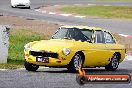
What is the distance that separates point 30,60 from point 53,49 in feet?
2.33

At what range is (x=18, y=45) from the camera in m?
24.2

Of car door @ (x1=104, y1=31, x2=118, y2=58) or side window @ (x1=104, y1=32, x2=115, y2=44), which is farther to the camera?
side window @ (x1=104, y1=32, x2=115, y2=44)

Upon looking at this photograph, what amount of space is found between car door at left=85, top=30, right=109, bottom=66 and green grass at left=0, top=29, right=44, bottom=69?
2.19 m

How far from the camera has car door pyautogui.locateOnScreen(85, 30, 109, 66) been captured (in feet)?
53.5

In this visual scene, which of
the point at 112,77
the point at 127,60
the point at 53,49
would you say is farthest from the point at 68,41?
the point at 112,77

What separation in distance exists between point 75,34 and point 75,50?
4.24 ft

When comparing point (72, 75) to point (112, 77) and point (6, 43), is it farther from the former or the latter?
point (112, 77)

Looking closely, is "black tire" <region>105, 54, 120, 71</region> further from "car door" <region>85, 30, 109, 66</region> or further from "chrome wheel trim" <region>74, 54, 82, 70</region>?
"chrome wheel trim" <region>74, 54, 82, 70</region>

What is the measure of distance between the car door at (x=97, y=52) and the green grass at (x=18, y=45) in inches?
86.2

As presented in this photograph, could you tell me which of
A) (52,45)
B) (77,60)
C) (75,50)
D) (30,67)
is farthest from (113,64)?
(30,67)


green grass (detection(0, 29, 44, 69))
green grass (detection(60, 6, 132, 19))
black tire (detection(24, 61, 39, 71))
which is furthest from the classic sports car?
green grass (detection(60, 6, 132, 19))

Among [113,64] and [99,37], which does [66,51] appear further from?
[113,64]

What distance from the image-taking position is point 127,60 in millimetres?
22172

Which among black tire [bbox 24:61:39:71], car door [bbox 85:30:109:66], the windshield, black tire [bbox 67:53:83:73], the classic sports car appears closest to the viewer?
the classic sports car
